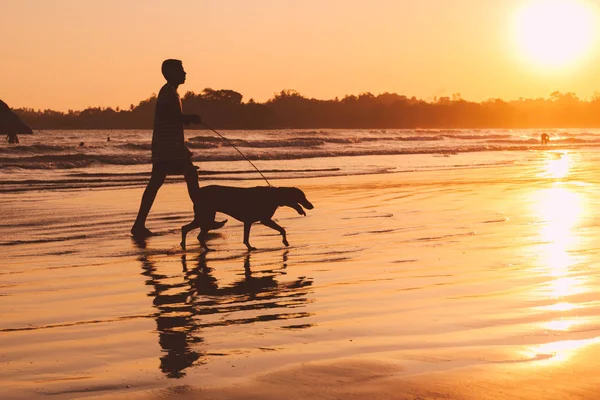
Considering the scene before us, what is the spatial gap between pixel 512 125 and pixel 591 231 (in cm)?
16298

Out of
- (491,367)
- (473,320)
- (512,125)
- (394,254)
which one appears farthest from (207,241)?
(512,125)

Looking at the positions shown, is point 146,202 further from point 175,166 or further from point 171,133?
point 171,133

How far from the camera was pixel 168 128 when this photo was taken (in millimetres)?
10344

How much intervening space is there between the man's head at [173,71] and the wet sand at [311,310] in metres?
1.93

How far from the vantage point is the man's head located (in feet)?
33.4

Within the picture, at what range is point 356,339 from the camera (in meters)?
5.03

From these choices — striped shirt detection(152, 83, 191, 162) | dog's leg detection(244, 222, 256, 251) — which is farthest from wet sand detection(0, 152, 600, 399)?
striped shirt detection(152, 83, 191, 162)

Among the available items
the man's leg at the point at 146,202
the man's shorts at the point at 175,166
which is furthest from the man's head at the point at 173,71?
the man's leg at the point at 146,202

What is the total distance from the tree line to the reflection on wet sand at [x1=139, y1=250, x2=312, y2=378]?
4253 inches

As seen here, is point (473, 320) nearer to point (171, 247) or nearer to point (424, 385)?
point (424, 385)

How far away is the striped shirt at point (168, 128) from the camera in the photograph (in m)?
10.2

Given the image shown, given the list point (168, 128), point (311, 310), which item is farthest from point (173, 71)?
point (311, 310)

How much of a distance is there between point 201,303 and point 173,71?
455 cm

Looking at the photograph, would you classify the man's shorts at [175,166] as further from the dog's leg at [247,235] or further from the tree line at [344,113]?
the tree line at [344,113]
